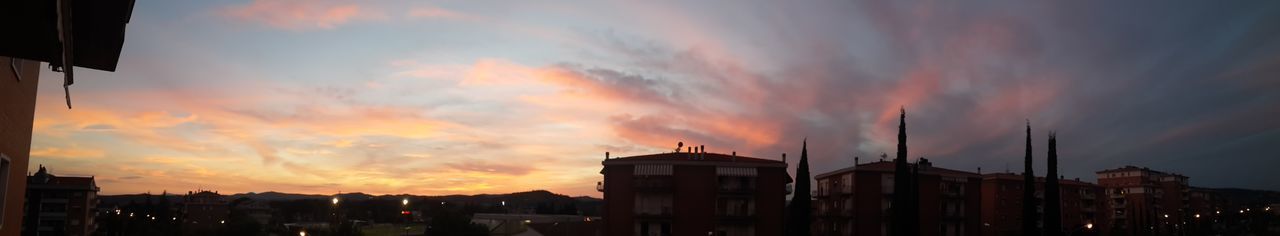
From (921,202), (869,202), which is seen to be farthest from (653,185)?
(921,202)

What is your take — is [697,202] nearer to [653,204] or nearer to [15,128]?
[653,204]

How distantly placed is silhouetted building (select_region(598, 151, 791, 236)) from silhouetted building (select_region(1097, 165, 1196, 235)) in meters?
72.5

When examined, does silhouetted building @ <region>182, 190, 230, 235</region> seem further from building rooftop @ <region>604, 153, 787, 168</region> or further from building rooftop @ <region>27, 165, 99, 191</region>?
building rooftop @ <region>604, 153, 787, 168</region>

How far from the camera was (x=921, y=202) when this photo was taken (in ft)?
220

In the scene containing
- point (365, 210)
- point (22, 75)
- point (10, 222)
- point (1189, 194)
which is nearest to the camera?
point (22, 75)

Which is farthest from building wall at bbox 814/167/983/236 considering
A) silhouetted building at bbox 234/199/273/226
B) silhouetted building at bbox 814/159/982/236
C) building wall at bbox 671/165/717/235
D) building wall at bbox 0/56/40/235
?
silhouetted building at bbox 234/199/273/226

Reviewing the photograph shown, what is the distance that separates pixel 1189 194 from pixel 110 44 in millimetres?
173940

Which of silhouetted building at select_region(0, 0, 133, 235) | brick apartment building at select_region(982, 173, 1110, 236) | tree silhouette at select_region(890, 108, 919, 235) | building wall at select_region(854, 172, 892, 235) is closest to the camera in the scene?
silhouetted building at select_region(0, 0, 133, 235)

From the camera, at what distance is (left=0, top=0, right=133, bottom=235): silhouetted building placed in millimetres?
4156

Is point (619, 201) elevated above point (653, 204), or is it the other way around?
point (619, 201)

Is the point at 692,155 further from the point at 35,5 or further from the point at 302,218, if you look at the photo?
the point at 302,218

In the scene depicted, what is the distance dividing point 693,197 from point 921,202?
815 inches

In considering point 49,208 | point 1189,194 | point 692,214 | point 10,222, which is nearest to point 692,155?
point 692,214

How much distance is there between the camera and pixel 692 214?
5616 centimetres
